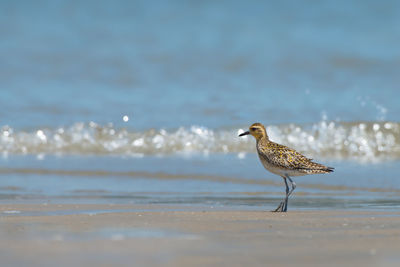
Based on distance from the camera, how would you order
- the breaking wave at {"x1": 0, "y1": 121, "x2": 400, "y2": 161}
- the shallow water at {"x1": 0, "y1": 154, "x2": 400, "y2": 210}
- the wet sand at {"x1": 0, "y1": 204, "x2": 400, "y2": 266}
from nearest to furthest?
the wet sand at {"x1": 0, "y1": 204, "x2": 400, "y2": 266} → the shallow water at {"x1": 0, "y1": 154, "x2": 400, "y2": 210} → the breaking wave at {"x1": 0, "y1": 121, "x2": 400, "y2": 161}

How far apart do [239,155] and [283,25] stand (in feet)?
33.8

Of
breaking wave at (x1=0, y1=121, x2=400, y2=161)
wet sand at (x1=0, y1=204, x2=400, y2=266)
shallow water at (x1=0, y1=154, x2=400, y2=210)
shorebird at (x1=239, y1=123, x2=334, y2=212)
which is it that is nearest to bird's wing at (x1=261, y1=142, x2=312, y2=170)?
shorebird at (x1=239, y1=123, x2=334, y2=212)

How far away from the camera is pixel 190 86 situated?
57.7 ft

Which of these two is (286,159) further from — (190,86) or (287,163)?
(190,86)

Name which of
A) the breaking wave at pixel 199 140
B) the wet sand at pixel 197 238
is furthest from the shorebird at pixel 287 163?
the breaking wave at pixel 199 140

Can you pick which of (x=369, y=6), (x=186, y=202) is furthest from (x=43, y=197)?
(x=369, y=6)

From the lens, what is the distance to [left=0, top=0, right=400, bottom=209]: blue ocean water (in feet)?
43.5

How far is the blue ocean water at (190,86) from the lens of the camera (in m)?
13.3

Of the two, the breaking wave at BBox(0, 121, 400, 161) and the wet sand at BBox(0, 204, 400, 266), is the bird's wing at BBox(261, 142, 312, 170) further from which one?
the breaking wave at BBox(0, 121, 400, 161)

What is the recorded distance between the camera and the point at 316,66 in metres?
19.2

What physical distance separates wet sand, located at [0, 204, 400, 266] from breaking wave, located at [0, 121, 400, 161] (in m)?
6.61

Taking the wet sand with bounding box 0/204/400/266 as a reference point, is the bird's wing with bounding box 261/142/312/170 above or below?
above

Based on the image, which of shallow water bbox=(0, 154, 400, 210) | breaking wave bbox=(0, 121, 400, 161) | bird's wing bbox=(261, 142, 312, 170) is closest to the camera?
bird's wing bbox=(261, 142, 312, 170)

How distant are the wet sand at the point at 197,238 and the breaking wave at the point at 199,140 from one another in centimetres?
661
